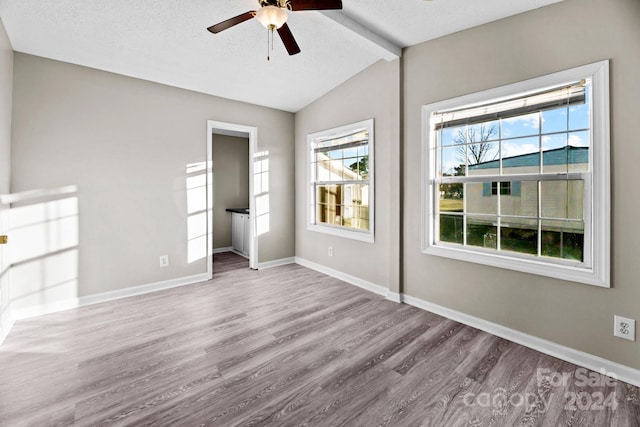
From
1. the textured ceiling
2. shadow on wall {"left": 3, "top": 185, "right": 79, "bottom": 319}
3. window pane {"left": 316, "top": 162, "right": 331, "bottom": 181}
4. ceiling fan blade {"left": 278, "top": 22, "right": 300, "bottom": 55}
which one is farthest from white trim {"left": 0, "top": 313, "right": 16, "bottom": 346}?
window pane {"left": 316, "top": 162, "right": 331, "bottom": 181}

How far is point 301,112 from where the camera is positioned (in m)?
4.77

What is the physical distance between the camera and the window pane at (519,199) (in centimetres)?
241

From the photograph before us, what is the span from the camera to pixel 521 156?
2465mm

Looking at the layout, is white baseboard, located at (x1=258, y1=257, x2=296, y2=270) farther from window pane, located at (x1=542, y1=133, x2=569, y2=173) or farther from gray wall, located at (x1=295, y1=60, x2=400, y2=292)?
window pane, located at (x1=542, y1=133, x2=569, y2=173)

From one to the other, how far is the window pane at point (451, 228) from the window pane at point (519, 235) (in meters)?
0.37

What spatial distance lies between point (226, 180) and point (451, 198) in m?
4.44

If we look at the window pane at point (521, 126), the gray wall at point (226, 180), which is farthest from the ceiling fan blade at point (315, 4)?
the gray wall at point (226, 180)

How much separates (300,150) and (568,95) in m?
3.43

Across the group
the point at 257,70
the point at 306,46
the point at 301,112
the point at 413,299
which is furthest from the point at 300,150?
the point at 413,299

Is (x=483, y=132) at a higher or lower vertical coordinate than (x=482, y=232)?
higher

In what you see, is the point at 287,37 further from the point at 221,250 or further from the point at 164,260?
the point at 221,250

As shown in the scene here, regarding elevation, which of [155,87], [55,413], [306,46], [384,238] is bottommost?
[55,413]

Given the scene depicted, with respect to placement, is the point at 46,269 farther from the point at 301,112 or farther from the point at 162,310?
the point at 301,112

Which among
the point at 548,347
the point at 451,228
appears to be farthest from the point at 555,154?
the point at 548,347
